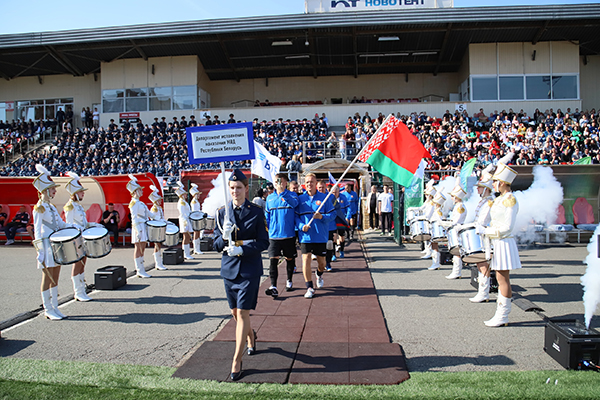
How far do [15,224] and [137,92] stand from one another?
60.9 feet

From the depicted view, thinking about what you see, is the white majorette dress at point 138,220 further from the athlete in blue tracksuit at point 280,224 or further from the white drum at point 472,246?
the white drum at point 472,246

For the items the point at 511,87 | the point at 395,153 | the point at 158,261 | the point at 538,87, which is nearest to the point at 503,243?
the point at 395,153

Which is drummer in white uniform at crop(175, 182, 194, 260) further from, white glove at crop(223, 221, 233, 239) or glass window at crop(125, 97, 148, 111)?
glass window at crop(125, 97, 148, 111)

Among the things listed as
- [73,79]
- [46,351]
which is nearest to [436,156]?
[46,351]

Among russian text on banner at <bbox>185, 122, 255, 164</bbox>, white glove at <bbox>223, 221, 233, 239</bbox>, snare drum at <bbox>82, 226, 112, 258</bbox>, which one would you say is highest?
russian text on banner at <bbox>185, 122, 255, 164</bbox>

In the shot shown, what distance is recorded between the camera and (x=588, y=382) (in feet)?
12.9

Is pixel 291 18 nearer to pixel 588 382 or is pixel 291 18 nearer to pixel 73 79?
pixel 73 79

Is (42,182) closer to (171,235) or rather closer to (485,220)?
(171,235)

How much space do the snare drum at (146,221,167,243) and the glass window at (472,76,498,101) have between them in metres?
26.8

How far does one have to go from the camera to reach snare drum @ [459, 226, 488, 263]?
6.50m

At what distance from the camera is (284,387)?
12.9ft

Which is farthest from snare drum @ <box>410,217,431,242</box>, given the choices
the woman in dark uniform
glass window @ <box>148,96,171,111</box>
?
glass window @ <box>148,96,171,111</box>

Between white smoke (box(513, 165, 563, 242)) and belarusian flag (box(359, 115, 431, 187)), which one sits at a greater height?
belarusian flag (box(359, 115, 431, 187))

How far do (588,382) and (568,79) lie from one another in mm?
32401
